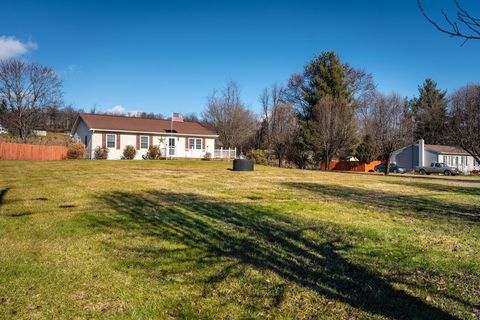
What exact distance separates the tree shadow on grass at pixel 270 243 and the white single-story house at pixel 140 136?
24.9m

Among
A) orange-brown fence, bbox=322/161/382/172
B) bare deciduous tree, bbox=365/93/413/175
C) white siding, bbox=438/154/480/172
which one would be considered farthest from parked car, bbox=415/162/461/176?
bare deciduous tree, bbox=365/93/413/175

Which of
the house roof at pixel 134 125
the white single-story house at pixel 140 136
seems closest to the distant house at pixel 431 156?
the white single-story house at pixel 140 136

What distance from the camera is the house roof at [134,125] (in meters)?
33.0

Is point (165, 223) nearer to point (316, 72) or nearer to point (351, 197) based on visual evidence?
point (351, 197)

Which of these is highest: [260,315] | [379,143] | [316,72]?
[316,72]

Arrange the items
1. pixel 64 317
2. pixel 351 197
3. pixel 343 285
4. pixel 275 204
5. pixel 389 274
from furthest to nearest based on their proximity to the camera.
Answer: pixel 351 197 < pixel 275 204 < pixel 389 274 < pixel 343 285 < pixel 64 317

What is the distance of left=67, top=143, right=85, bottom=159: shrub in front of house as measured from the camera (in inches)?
1157

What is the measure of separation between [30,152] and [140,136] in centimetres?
956

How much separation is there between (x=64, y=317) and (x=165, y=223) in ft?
12.1

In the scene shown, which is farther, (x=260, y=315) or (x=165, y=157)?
(x=165, y=157)

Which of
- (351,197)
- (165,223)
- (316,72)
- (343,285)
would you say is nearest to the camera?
(343,285)

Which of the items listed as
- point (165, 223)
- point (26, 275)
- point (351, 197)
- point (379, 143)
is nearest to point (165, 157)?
point (379, 143)

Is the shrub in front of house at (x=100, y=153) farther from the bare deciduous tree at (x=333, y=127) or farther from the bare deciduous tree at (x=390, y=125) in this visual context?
the bare deciduous tree at (x=390, y=125)

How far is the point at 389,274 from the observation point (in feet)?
14.2
